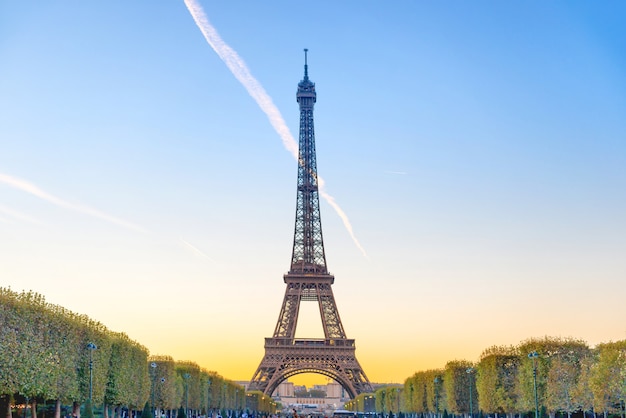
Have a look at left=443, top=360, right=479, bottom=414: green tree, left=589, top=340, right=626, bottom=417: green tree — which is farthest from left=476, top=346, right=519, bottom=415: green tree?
left=589, top=340, right=626, bottom=417: green tree

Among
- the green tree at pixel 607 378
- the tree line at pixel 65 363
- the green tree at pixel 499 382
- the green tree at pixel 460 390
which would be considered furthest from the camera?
the green tree at pixel 460 390

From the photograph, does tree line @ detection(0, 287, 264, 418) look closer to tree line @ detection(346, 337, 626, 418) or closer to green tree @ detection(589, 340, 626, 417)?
tree line @ detection(346, 337, 626, 418)

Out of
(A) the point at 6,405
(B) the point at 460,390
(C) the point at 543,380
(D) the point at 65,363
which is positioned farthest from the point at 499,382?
(A) the point at 6,405

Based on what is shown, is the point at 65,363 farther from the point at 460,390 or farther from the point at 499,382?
the point at 460,390

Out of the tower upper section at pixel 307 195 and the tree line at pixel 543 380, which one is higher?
the tower upper section at pixel 307 195

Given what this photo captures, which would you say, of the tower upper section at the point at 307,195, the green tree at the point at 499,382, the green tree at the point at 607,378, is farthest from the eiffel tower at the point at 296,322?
the green tree at the point at 607,378

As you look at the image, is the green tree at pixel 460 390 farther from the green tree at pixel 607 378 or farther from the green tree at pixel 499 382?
the green tree at pixel 607 378
